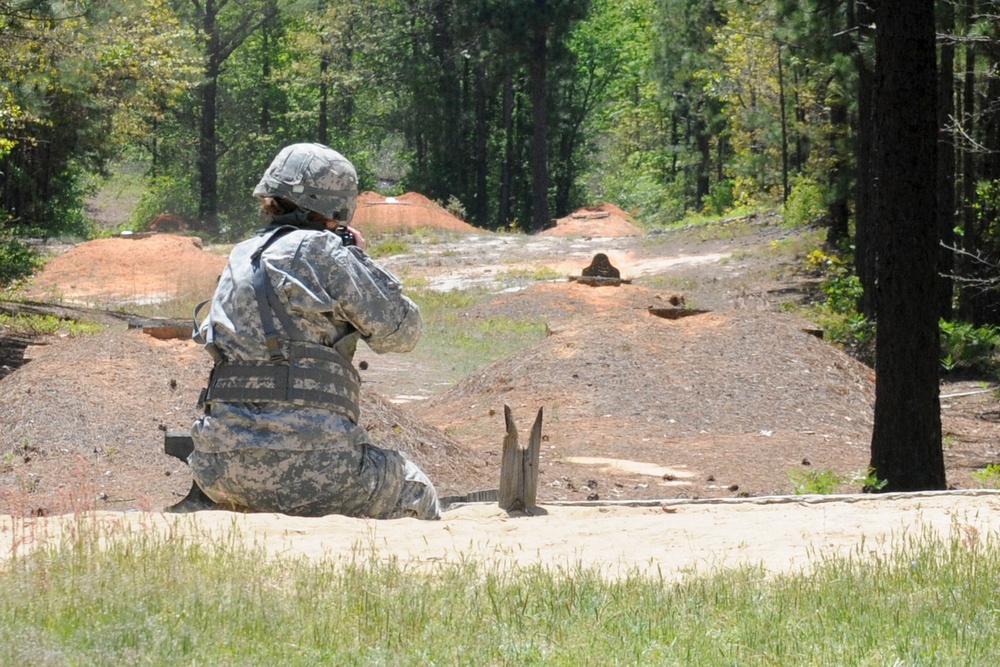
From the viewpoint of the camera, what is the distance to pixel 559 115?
49906mm

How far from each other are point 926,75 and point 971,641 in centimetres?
464

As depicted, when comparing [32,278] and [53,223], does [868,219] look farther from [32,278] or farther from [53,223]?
[53,223]

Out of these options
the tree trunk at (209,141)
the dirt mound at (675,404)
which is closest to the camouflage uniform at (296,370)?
the dirt mound at (675,404)

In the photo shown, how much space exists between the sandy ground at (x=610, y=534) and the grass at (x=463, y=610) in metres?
0.15

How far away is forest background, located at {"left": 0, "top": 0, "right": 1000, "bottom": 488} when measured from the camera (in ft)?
27.1

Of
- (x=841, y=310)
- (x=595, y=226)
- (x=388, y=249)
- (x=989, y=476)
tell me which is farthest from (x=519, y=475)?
(x=595, y=226)

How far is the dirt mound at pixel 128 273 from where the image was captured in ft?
81.2

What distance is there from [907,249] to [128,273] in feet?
69.0

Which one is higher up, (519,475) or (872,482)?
(519,475)

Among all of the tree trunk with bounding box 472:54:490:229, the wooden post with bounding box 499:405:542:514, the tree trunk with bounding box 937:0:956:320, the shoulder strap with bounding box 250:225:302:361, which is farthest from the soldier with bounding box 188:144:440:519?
the tree trunk with bounding box 472:54:490:229

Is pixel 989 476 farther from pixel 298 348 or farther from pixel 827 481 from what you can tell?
pixel 298 348

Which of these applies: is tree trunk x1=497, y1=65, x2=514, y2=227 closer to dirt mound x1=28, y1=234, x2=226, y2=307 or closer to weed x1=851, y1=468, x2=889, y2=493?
dirt mound x1=28, y1=234, x2=226, y2=307

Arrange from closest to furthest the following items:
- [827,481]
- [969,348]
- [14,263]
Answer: [827,481] < [969,348] < [14,263]

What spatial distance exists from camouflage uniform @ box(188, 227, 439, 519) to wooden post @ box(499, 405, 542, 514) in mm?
1016
